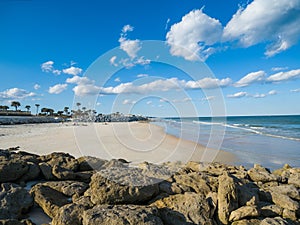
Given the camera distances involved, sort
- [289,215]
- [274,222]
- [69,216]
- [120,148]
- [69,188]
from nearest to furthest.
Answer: [69,216]
[274,222]
[289,215]
[69,188]
[120,148]

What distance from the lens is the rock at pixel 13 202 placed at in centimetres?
320

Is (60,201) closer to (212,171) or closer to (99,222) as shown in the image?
(99,222)

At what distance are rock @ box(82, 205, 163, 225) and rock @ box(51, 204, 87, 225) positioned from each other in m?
0.21

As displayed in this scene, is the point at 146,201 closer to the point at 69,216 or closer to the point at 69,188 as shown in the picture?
the point at 69,216

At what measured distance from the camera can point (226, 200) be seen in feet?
11.2

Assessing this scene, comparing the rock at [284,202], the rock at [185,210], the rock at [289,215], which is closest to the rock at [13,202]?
the rock at [185,210]

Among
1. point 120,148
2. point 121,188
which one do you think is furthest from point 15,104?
point 121,188

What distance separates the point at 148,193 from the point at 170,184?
2.12 feet

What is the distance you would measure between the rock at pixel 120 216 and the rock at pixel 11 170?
8.77 feet

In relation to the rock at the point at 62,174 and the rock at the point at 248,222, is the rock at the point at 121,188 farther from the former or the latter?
the rock at the point at 248,222

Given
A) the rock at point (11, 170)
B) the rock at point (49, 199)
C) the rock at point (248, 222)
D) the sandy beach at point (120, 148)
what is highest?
the rock at point (11, 170)

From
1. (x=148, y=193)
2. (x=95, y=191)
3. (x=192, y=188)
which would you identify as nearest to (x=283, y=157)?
(x=192, y=188)

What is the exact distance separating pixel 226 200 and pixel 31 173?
14.0ft

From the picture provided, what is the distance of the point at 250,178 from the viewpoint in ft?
17.9
